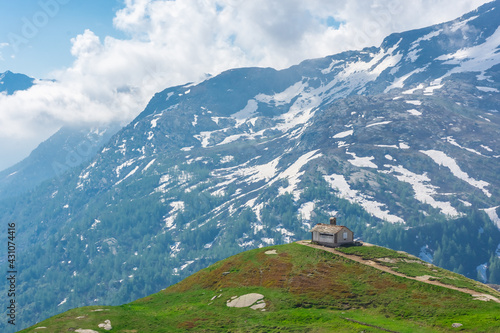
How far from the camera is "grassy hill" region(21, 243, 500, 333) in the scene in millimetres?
64938

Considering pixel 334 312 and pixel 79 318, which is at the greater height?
pixel 79 318

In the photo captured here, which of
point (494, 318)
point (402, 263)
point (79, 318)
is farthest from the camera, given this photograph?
point (402, 263)

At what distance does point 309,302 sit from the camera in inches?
2943

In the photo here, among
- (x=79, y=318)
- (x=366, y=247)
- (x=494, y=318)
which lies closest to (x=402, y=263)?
(x=366, y=247)

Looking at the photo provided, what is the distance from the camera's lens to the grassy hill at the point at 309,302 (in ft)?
213

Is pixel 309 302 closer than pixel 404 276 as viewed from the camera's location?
Yes

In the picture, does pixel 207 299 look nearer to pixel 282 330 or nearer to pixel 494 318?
pixel 282 330

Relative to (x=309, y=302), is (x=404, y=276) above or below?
above

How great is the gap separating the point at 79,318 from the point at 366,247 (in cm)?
6039

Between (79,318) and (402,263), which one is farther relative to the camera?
(402,263)

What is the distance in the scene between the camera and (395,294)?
7431 cm

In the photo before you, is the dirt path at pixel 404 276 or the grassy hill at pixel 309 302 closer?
the grassy hill at pixel 309 302

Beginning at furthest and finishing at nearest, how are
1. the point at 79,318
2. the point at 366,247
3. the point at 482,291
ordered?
the point at 366,247, the point at 482,291, the point at 79,318

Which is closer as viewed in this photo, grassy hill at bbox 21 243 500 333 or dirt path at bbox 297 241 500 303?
grassy hill at bbox 21 243 500 333
